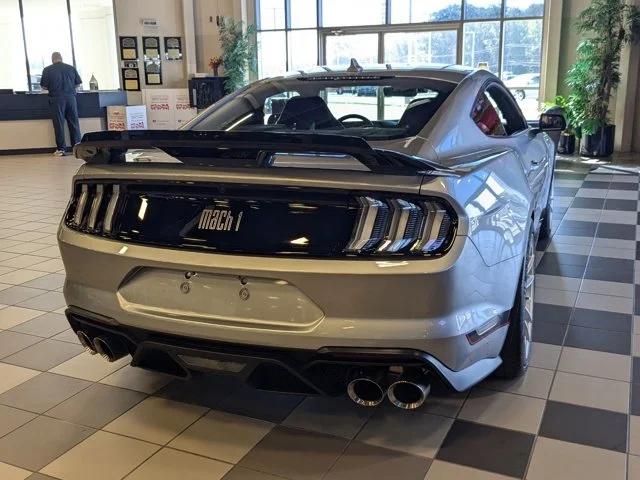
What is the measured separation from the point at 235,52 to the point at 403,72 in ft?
37.5

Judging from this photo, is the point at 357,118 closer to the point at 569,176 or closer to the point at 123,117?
the point at 569,176

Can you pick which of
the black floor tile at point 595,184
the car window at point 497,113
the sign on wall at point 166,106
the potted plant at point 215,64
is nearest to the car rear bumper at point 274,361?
the car window at point 497,113

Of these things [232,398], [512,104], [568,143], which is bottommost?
[232,398]

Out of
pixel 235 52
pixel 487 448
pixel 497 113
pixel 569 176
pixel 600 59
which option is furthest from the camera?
pixel 235 52

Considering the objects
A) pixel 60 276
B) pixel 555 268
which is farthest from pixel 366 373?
pixel 60 276

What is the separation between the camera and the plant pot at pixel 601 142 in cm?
944

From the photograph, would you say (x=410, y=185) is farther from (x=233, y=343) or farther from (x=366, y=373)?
(x=233, y=343)

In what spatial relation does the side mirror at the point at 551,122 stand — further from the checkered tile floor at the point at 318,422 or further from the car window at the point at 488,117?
the checkered tile floor at the point at 318,422

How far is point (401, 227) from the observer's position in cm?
186

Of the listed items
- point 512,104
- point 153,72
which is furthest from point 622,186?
point 153,72

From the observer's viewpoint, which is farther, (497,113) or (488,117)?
(497,113)

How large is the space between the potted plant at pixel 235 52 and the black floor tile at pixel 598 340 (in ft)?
37.4

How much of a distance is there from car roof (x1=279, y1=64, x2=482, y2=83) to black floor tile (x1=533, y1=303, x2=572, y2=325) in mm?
1265

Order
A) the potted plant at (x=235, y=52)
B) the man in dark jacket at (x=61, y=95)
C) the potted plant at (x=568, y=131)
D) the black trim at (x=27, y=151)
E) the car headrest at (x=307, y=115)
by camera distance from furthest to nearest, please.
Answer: the potted plant at (x=235, y=52), the black trim at (x=27, y=151), the man in dark jacket at (x=61, y=95), the potted plant at (x=568, y=131), the car headrest at (x=307, y=115)
